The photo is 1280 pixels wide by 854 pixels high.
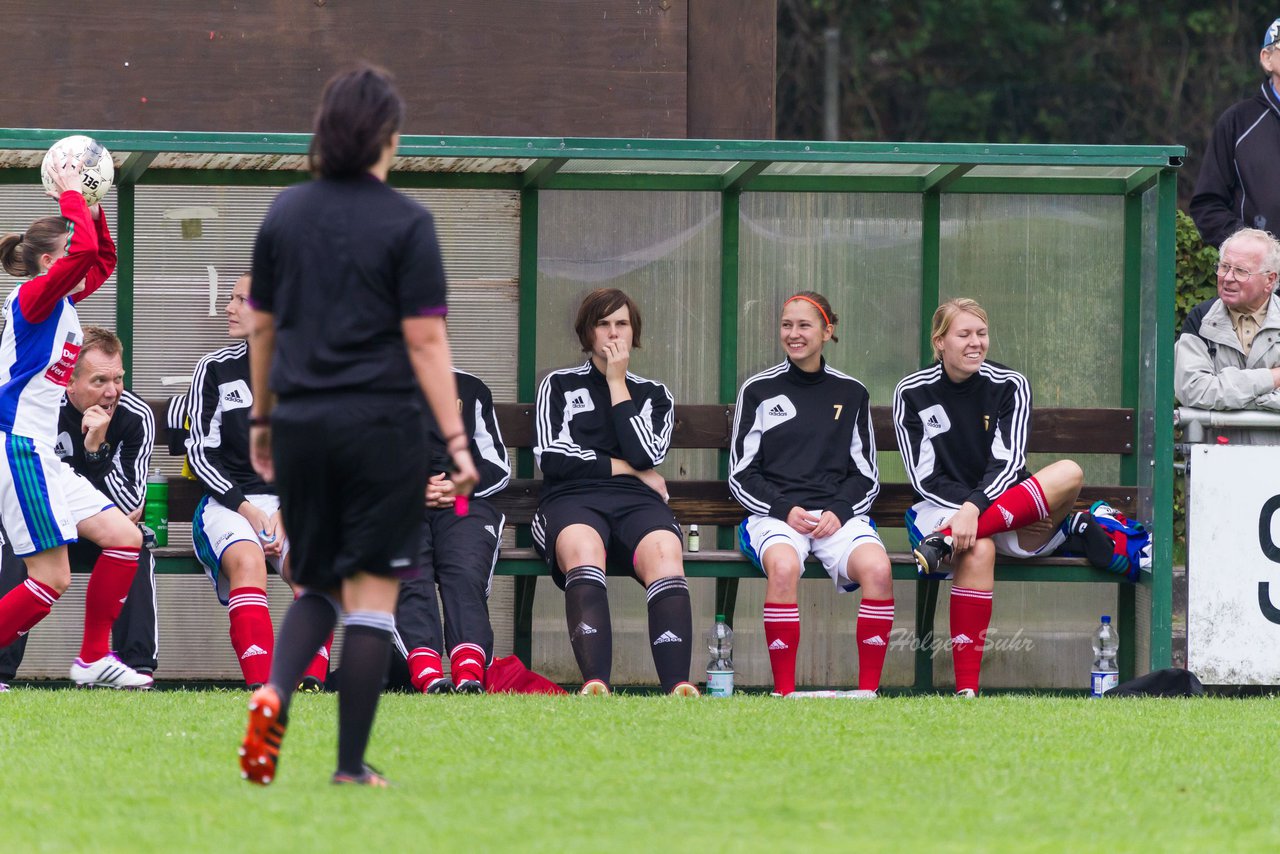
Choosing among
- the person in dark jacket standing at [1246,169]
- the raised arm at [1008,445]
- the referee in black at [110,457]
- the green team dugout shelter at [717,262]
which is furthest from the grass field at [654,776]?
the person in dark jacket standing at [1246,169]

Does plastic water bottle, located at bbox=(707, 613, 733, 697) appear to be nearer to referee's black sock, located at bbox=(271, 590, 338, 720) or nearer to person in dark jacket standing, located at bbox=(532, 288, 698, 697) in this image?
person in dark jacket standing, located at bbox=(532, 288, 698, 697)

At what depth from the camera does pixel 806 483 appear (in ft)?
23.6

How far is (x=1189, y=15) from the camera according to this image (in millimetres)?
19453

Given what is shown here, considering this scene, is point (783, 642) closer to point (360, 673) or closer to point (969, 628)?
point (969, 628)

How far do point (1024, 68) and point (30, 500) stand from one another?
1627cm

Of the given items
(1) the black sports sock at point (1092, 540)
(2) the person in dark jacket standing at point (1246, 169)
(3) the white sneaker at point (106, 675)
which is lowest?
(3) the white sneaker at point (106, 675)

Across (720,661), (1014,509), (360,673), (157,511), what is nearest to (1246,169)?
(1014,509)

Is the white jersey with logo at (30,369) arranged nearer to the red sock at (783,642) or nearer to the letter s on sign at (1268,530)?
the red sock at (783,642)

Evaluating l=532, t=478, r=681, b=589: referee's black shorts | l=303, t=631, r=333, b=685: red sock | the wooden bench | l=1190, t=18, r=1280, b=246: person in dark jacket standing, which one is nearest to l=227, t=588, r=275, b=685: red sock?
l=303, t=631, r=333, b=685: red sock

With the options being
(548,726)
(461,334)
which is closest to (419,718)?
(548,726)

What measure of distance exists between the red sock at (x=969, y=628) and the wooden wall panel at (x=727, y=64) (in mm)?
2488

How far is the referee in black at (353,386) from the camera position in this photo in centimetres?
401

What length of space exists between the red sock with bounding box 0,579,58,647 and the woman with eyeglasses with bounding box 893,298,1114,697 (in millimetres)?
3218

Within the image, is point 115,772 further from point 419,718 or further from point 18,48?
point 18,48
